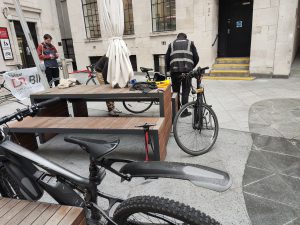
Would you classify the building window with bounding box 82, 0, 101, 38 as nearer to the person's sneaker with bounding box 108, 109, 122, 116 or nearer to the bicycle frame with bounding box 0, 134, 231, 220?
the person's sneaker with bounding box 108, 109, 122, 116

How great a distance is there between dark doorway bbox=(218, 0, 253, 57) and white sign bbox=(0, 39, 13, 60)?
10.5 meters

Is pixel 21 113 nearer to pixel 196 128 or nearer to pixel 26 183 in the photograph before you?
pixel 26 183

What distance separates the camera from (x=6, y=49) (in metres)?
11.9

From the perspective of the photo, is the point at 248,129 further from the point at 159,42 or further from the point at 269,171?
the point at 159,42

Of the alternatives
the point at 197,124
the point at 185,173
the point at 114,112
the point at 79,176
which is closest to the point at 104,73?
the point at 114,112

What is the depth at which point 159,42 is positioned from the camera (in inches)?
460

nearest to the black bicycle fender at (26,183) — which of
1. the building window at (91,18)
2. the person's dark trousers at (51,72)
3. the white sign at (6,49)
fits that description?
the person's dark trousers at (51,72)

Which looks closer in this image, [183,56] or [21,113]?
[21,113]

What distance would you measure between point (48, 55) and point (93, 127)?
5.66 metres

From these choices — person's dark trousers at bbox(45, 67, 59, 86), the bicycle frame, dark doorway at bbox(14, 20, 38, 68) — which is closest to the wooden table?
the bicycle frame

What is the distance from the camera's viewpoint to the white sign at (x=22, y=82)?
7188 mm

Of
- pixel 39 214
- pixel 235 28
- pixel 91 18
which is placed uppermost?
pixel 91 18

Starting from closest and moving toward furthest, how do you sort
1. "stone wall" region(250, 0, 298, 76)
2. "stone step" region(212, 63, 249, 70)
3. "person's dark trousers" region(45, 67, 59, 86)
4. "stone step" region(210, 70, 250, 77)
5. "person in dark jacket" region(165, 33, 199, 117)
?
"person in dark jacket" region(165, 33, 199, 117)
"person's dark trousers" region(45, 67, 59, 86)
"stone wall" region(250, 0, 298, 76)
"stone step" region(210, 70, 250, 77)
"stone step" region(212, 63, 249, 70)

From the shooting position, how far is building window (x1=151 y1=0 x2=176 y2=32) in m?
11.3
